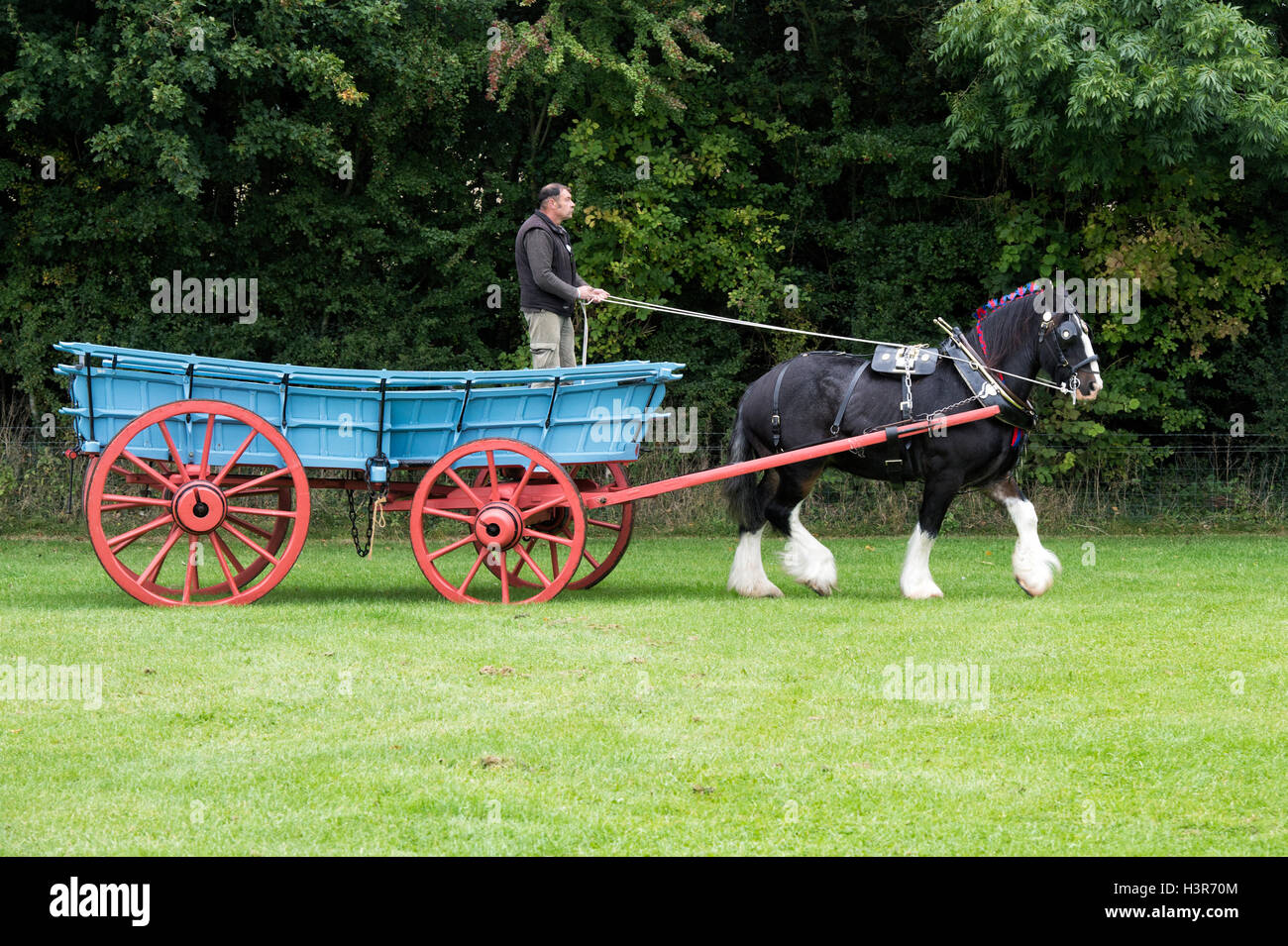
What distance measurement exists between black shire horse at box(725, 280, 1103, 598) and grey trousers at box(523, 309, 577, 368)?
4.68 feet

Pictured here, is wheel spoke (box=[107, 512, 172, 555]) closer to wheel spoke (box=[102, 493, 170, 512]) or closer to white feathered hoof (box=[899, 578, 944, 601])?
wheel spoke (box=[102, 493, 170, 512])

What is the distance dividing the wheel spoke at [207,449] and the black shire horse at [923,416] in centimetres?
352

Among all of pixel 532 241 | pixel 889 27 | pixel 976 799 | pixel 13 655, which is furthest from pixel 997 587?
pixel 889 27

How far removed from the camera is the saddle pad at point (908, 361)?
9852mm

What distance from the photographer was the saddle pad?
9.85 meters

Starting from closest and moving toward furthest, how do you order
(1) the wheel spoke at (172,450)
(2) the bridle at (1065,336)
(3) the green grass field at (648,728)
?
(3) the green grass field at (648,728), (1) the wheel spoke at (172,450), (2) the bridle at (1065,336)

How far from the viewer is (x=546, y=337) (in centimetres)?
991

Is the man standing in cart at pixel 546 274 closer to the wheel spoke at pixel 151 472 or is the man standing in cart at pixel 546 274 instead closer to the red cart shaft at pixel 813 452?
the red cart shaft at pixel 813 452

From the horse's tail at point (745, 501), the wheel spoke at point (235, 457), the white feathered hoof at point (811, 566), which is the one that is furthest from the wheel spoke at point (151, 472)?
the white feathered hoof at point (811, 566)

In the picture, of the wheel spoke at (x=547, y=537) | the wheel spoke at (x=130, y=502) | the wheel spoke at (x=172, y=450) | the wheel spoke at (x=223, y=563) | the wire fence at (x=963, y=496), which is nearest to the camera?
the wheel spoke at (x=130, y=502)

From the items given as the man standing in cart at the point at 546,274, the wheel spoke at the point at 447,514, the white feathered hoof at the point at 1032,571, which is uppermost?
the man standing in cart at the point at 546,274

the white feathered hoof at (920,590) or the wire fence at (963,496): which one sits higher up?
the wire fence at (963,496)

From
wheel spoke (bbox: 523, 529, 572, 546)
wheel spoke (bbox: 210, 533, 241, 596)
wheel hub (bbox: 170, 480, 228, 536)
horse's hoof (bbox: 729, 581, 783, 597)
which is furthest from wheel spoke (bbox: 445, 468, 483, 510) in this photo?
horse's hoof (bbox: 729, 581, 783, 597)

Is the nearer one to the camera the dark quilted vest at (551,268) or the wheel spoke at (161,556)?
the wheel spoke at (161,556)
